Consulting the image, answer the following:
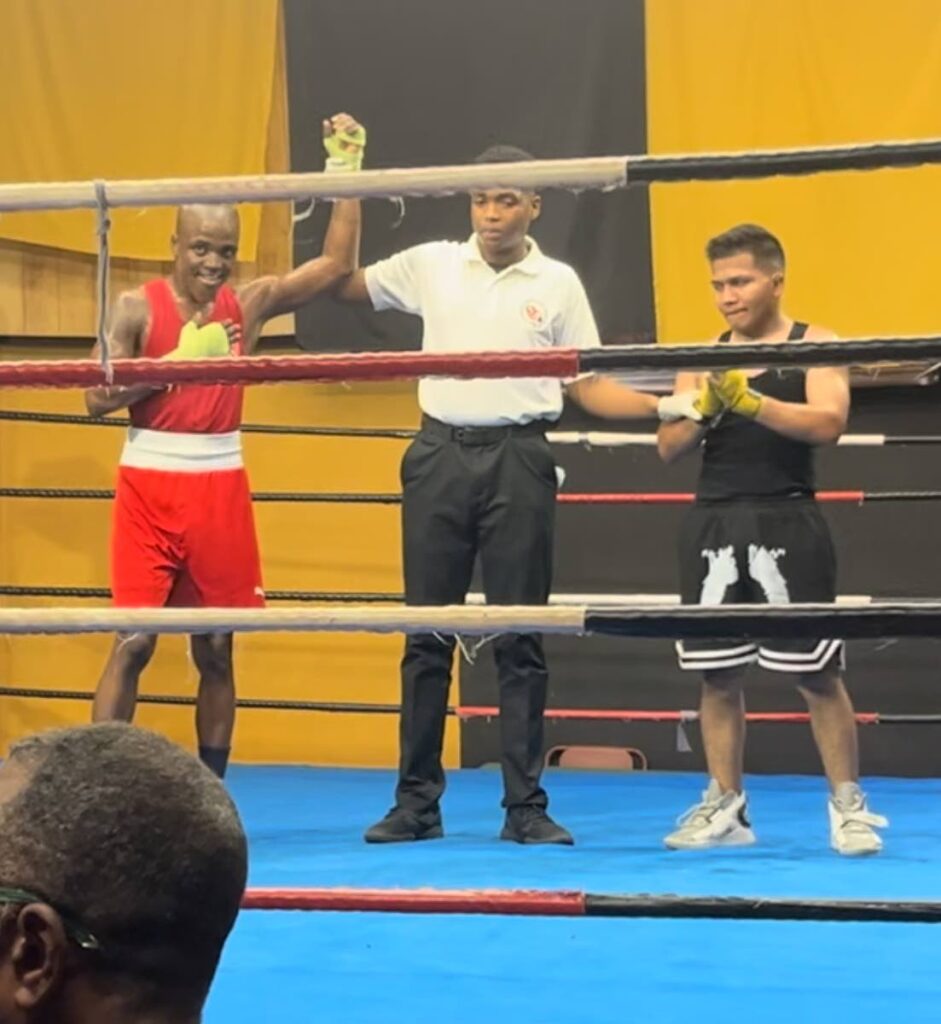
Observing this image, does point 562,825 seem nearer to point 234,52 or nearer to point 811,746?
point 811,746

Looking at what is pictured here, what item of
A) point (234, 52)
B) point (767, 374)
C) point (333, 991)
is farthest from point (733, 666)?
point (234, 52)

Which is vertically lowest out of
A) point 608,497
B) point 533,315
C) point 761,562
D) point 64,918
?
point 64,918

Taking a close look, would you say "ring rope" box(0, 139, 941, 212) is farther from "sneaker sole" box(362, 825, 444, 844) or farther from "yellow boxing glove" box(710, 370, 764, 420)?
"sneaker sole" box(362, 825, 444, 844)

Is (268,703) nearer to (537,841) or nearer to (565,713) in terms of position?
(565,713)

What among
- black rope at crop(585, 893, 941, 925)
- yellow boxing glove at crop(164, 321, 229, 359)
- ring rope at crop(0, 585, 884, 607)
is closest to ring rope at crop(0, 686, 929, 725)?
ring rope at crop(0, 585, 884, 607)

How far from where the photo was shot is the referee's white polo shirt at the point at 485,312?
307cm

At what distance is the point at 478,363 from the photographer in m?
1.75

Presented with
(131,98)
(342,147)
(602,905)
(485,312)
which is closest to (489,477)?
(485,312)

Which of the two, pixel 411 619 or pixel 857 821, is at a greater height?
pixel 411 619

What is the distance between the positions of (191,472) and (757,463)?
1074 mm

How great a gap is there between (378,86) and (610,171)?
9.04ft

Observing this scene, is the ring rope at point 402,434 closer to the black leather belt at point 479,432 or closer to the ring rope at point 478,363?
the black leather belt at point 479,432

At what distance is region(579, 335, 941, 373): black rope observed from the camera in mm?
1628

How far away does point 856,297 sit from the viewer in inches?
158
